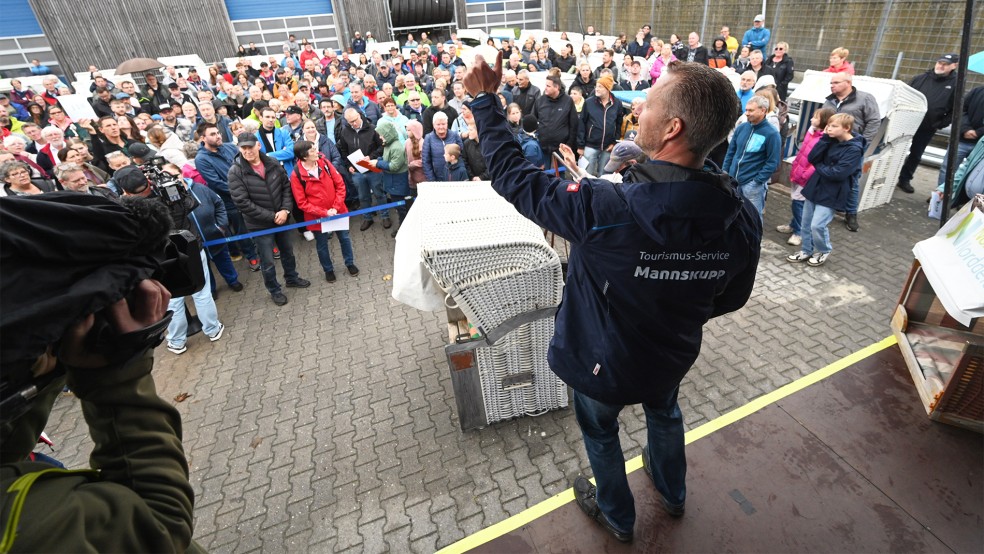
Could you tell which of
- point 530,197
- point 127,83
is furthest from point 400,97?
point 530,197

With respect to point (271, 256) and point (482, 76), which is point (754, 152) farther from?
point (271, 256)

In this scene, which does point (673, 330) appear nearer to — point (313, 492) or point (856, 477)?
point (856, 477)

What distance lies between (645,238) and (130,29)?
24.6 meters

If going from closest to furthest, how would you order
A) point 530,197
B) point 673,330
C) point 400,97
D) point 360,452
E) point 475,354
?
point 530,197 < point 673,330 < point 475,354 < point 360,452 < point 400,97

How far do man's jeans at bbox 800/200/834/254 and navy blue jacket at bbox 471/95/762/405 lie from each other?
14.0ft

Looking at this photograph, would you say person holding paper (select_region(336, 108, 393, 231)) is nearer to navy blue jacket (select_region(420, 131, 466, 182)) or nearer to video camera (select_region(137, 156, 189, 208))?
navy blue jacket (select_region(420, 131, 466, 182))

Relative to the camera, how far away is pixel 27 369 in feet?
3.48

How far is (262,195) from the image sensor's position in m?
5.40

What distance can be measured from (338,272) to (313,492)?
368cm

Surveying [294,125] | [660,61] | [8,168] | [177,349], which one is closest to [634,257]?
[177,349]

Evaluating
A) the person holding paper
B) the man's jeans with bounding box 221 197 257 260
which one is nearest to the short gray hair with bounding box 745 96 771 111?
the person holding paper

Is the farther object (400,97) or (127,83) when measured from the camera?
(127,83)

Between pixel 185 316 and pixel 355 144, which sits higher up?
pixel 355 144

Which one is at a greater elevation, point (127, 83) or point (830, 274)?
point (127, 83)
